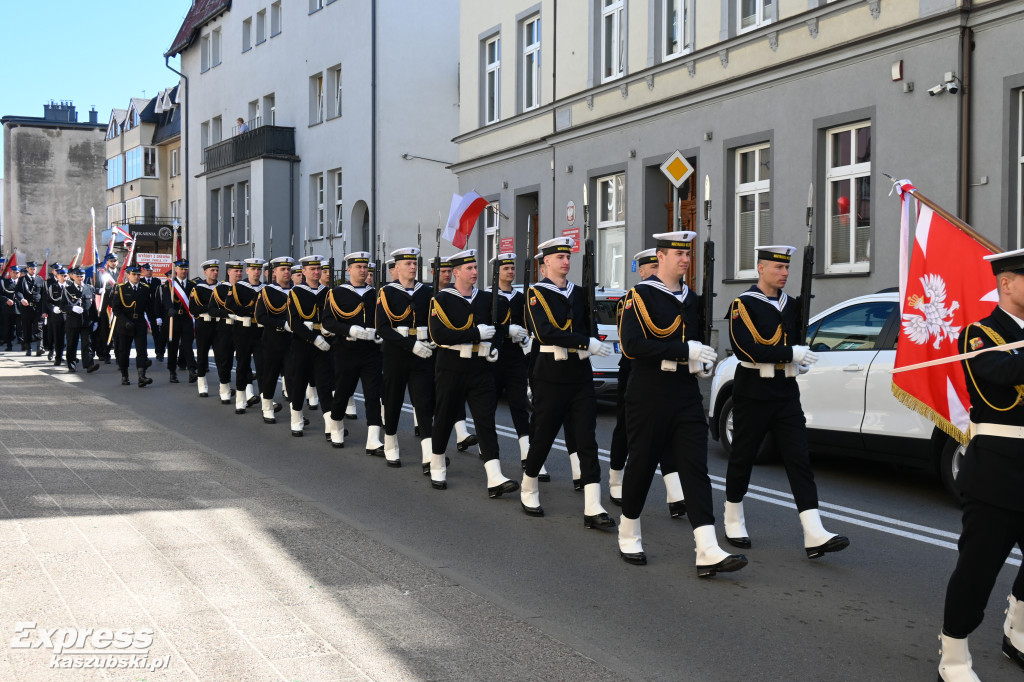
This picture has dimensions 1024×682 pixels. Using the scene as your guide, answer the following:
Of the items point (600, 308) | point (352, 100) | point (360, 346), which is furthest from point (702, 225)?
point (352, 100)

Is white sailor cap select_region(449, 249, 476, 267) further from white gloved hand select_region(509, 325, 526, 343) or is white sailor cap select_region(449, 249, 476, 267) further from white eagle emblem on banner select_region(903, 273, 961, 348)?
white eagle emblem on banner select_region(903, 273, 961, 348)

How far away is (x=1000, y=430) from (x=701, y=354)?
2.09 m

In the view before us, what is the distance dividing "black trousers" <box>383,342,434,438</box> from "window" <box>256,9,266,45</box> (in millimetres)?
35653

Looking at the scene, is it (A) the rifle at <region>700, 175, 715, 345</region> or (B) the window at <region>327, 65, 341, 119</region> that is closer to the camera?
(A) the rifle at <region>700, 175, 715, 345</region>

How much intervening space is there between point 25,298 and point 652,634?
25.4 m

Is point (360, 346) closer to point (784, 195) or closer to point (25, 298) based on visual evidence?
point (784, 195)

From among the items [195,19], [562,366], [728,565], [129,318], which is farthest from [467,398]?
[195,19]

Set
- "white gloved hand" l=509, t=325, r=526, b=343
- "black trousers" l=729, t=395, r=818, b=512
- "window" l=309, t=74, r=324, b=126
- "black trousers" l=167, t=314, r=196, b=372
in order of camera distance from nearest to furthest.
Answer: "black trousers" l=729, t=395, r=818, b=512
"white gloved hand" l=509, t=325, r=526, b=343
"black trousers" l=167, t=314, r=196, b=372
"window" l=309, t=74, r=324, b=126

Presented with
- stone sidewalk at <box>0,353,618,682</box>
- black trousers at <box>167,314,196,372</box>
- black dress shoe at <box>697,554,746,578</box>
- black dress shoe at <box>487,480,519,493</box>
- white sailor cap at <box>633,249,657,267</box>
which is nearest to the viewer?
stone sidewalk at <box>0,353,618,682</box>

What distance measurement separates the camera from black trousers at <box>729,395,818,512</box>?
684 cm

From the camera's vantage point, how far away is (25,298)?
27.4m

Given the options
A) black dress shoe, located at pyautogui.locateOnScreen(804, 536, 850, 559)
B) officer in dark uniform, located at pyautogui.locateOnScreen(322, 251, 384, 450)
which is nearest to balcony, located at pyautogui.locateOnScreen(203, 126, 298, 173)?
officer in dark uniform, located at pyautogui.locateOnScreen(322, 251, 384, 450)

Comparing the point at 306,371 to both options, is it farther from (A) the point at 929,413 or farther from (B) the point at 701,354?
(A) the point at 929,413

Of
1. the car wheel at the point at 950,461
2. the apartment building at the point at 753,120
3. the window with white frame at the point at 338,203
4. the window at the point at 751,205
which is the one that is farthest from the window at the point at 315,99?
the car wheel at the point at 950,461
